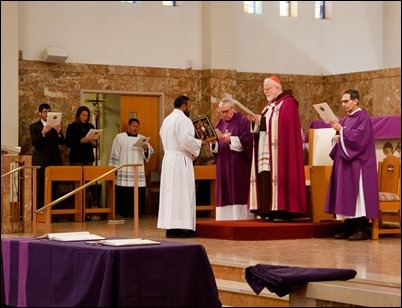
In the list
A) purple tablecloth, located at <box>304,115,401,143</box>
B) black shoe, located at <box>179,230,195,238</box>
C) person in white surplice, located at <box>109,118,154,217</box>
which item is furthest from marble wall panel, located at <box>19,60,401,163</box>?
black shoe, located at <box>179,230,195,238</box>

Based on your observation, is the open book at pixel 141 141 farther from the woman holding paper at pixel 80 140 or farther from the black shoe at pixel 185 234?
the black shoe at pixel 185 234

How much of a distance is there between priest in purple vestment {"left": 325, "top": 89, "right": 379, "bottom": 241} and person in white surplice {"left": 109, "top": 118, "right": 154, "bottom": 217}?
5.09m

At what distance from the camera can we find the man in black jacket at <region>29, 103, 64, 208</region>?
12.2 metres

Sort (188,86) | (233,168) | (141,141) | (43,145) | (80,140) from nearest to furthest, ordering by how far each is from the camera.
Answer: (233,168) < (43,145) < (80,140) < (141,141) < (188,86)

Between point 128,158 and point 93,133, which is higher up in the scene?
point 93,133

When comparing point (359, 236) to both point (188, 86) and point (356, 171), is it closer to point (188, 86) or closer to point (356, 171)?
point (356, 171)

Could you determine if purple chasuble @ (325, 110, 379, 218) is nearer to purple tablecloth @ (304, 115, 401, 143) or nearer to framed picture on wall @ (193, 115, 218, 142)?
framed picture on wall @ (193, 115, 218, 142)

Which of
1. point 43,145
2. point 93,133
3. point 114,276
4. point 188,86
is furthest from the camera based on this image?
point 188,86

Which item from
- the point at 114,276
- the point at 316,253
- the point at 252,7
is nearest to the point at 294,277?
the point at 114,276

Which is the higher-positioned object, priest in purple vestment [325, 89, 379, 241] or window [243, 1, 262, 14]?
window [243, 1, 262, 14]

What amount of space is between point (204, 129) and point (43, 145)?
3.70 m

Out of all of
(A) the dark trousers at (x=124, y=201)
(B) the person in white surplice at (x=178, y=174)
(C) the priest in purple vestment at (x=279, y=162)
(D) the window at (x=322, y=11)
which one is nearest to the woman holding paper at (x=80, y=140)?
(A) the dark trousers at (x=124, y=201)

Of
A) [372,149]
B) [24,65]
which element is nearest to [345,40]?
[24,65]

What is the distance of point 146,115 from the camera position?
47.5 ft
